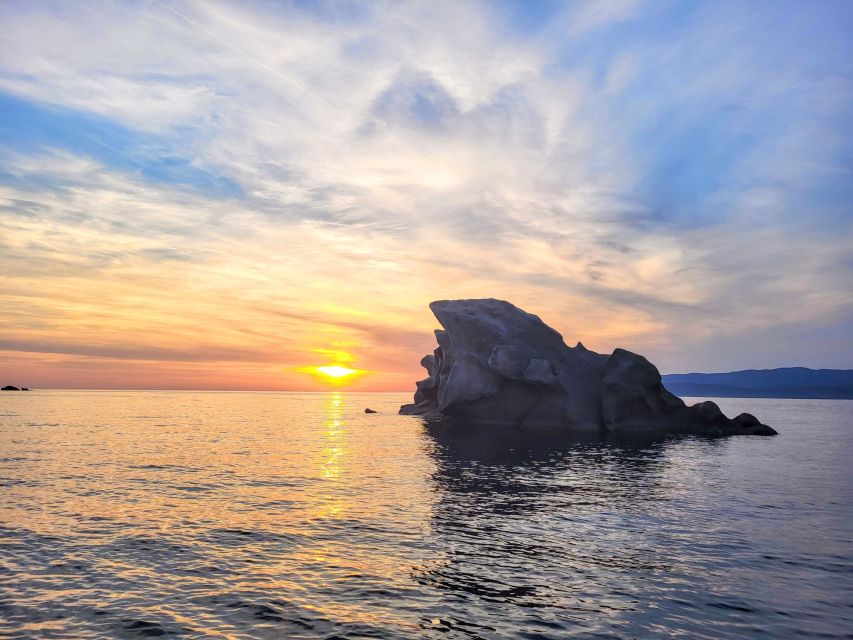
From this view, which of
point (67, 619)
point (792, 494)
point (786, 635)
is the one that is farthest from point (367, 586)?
point (792, 494)

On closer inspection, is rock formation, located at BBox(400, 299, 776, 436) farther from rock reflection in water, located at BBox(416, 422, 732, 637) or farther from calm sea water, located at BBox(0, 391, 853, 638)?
calm sea water, located at BBox(0, 391, 853, 638)

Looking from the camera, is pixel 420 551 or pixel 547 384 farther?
pixel 547 384

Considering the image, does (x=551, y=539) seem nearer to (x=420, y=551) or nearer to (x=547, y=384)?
(x=420, y=551)

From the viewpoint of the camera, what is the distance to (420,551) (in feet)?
58.0

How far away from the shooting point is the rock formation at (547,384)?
66375 mm

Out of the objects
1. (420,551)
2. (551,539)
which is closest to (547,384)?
(551,539)

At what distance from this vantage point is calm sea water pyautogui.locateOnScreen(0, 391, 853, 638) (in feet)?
41.2

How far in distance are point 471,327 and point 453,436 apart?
676 inches

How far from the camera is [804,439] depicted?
65688mm

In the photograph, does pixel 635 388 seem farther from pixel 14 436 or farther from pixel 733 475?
pixel 14 436

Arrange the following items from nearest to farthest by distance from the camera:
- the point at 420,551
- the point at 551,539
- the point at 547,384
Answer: the point at 420,551 → the point at 551,539 → the point at 547,384

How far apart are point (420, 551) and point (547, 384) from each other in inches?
2034

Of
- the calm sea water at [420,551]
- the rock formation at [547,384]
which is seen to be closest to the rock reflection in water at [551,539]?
the calm sea water at [420,551]

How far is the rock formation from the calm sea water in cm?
2936
